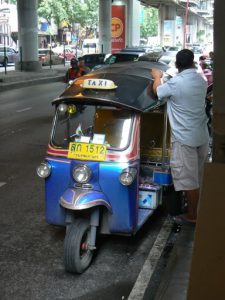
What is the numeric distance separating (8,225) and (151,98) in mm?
2251

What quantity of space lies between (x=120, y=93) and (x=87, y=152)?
2.24 ft

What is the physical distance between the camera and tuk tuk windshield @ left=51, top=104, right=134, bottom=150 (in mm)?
5004

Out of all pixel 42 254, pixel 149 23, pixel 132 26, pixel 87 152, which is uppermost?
pixel 149 23

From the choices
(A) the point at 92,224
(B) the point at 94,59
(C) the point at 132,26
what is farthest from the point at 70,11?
(A) the point at 92,224

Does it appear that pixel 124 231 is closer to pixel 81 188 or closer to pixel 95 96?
pixel 81 188

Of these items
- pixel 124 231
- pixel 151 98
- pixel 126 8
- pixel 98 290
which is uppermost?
pixel 126 8

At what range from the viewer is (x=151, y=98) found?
532 centimetres

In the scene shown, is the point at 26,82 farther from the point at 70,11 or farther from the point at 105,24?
the point at 70,11

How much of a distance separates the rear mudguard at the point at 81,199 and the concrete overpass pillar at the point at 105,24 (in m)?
38.7

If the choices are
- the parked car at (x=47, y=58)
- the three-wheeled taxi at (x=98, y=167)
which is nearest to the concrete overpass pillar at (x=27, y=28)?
the parked car at (x=47, y=58)

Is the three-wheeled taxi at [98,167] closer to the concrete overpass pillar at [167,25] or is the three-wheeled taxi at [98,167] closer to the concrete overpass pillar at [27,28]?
the concrete overpass pillar at [27,28]

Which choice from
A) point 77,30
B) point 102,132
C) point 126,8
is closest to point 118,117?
point 102,132

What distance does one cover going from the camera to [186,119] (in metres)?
5.10

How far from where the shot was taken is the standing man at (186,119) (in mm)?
5086
